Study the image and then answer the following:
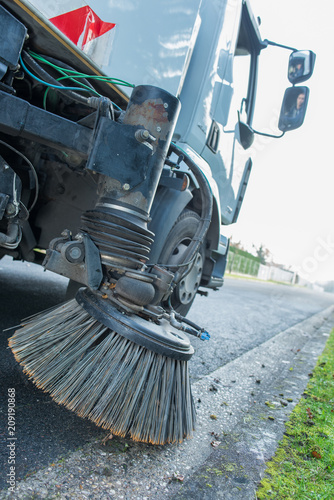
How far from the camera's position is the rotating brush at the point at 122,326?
52.5 inches

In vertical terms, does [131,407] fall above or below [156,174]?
below

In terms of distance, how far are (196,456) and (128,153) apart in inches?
49.2

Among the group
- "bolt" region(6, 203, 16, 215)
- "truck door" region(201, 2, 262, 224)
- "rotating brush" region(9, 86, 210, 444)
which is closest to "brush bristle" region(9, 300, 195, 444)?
"rotating brush" region(9, 86, 210, 444)

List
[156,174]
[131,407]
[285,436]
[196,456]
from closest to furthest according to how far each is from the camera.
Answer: [131,407] < [196,456] < [156,174] < [285,436]

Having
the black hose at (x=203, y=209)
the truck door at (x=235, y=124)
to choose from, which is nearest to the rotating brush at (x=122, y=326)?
the black hose at (x=203, y=209)

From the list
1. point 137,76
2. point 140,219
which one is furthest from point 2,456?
point 137,76

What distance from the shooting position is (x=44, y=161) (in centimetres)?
217

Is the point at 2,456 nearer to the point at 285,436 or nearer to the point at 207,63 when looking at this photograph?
the point at 285,436

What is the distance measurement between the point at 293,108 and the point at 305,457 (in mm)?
3056

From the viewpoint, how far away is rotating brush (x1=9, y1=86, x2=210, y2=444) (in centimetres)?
133

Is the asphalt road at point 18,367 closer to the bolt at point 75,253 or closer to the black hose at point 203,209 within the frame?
the bolt at point 75,253

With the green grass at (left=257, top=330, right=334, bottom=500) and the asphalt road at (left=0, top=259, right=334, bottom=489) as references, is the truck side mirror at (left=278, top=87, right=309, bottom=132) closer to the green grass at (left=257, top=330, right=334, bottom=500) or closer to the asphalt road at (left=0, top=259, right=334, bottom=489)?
the asphalt road at (left=0, top=259, right=334, bottom=489)

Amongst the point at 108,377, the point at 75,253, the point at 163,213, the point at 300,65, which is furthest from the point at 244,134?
the point at 108,377

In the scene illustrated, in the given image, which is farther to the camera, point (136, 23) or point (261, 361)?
point (261, 361)
